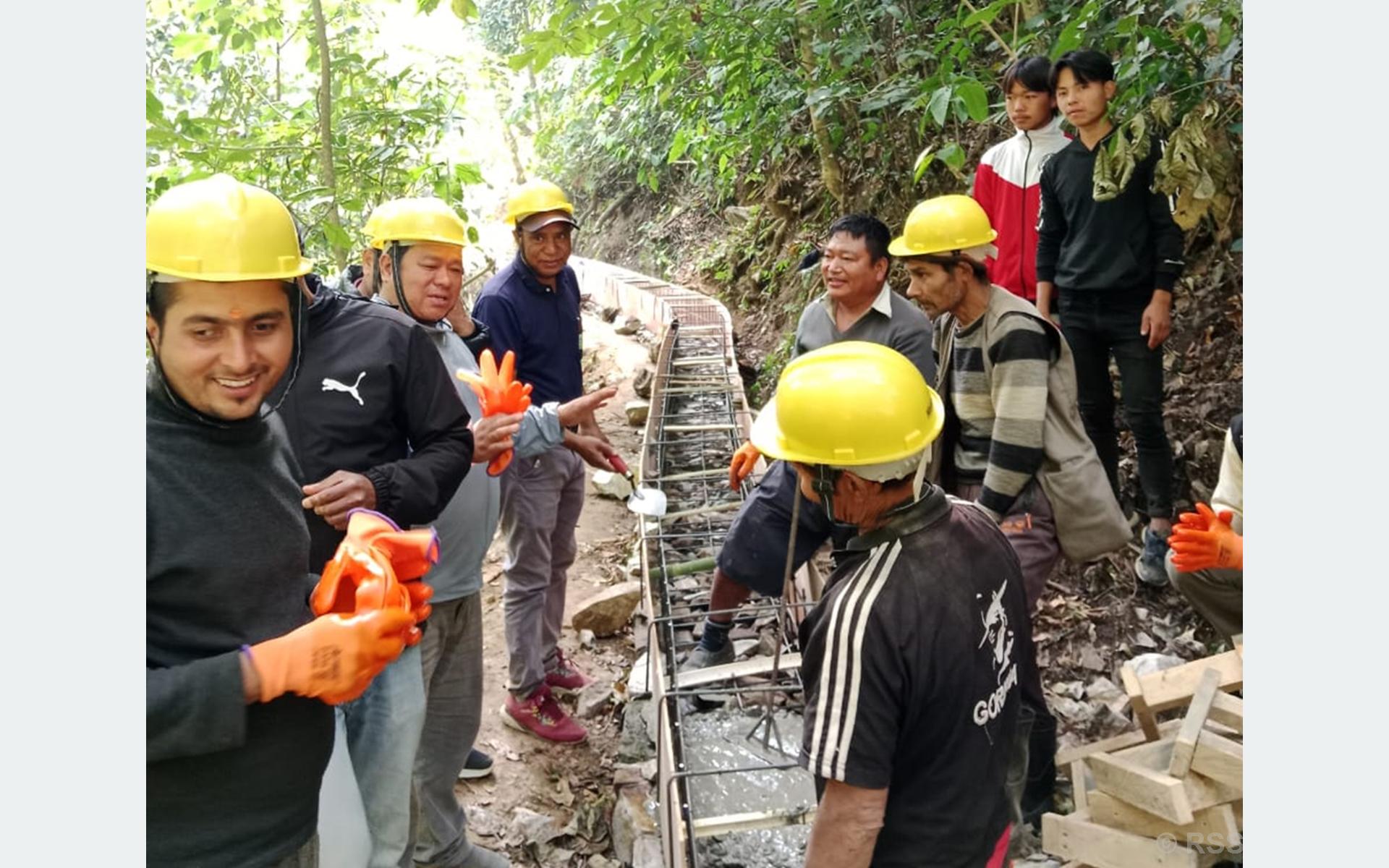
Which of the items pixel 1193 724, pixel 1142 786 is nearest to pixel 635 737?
pixel 1142 786

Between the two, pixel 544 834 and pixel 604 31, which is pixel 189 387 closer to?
pixel 544 834

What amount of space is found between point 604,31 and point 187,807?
387cm

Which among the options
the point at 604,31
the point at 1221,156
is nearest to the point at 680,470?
the point at 604,31

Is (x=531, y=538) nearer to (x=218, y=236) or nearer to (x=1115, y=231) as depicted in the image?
(x=218, y=236)

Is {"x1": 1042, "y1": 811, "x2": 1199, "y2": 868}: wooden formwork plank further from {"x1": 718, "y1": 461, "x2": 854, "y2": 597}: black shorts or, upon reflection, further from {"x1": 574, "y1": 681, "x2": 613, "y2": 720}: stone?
{"x1": 574, "y1": 681, "x2": 613, "y2": 720}: stone

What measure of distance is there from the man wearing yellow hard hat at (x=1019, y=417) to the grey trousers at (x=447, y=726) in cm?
166

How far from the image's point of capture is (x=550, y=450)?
366 centimetres

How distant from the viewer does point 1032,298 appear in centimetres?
431

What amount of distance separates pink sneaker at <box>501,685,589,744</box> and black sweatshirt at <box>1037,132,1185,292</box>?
3029mm

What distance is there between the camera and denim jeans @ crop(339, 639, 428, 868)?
6.86ft

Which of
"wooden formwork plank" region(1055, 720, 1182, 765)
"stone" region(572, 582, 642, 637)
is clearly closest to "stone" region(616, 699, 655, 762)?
"stone" region(572, 582, 642, 637)

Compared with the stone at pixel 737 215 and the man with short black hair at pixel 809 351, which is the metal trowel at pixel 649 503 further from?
the stone at pixel 737 215

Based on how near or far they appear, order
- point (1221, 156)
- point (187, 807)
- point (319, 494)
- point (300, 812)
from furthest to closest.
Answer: point (1221, 156), point (319, 494), point (300, 812), point (187, 807)

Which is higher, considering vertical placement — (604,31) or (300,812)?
(604,31)
